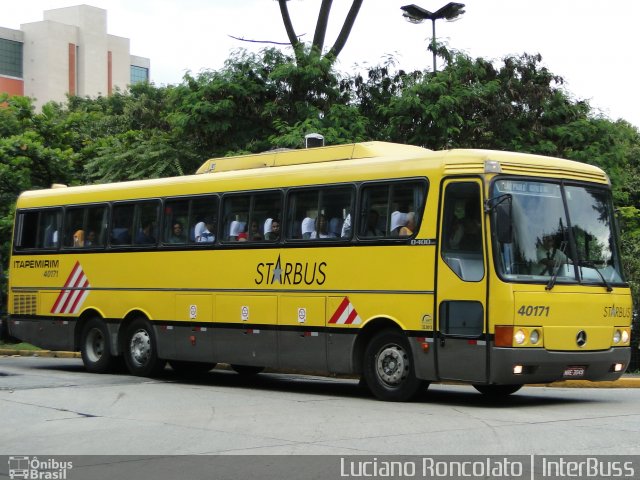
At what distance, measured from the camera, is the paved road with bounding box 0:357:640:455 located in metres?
10.6

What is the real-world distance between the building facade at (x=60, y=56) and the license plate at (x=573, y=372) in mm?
77473

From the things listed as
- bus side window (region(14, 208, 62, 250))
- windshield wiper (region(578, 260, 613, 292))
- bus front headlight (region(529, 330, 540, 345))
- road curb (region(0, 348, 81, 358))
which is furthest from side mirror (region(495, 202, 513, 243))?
road curb (region(0, 348, 81, 358))

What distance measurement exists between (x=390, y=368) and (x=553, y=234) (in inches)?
111

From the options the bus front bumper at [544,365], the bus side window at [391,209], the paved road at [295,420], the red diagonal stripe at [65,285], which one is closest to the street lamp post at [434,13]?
the red diagonal stripe at [65,285]

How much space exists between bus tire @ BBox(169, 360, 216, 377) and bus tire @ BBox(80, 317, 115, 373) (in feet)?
3.82

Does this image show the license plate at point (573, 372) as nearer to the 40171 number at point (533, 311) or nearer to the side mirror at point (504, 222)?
the 40171 number at point (533, 311)

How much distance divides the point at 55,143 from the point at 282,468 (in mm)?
26719

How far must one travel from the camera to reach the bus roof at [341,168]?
1451cm

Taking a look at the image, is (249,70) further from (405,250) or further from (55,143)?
(405,250)

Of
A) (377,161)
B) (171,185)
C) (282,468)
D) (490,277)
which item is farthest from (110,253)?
(282,468)

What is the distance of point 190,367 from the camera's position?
68.3ft

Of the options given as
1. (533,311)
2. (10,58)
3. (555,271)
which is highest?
(10,58)

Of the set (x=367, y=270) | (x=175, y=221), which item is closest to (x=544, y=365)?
(x=367, y=270)

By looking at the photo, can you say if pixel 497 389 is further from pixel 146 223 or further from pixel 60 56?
pixel 60 56
